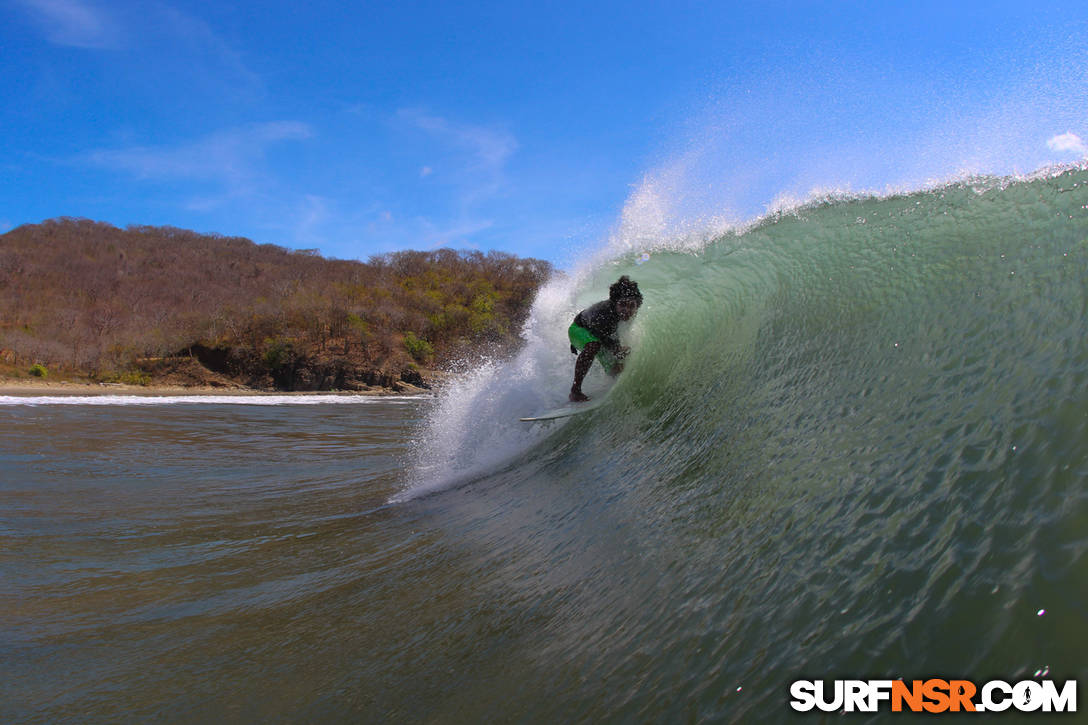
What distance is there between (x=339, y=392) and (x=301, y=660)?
42.2 meters

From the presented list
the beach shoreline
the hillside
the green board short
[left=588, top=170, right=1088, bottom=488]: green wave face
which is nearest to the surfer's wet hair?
the green board short

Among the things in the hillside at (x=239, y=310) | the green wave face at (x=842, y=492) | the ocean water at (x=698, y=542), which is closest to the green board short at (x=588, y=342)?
the ocean water at (x=698, y=542)

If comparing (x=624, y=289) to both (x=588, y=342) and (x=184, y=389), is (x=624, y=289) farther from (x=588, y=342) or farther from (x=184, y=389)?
(x=184, y=389)

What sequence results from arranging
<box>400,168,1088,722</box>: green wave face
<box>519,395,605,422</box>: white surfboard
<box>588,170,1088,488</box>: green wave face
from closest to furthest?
<box>400,168,1088,722</box>: green wave face → <box>588,170,1088,488</box>: green wave face → <box>519,395,605,422</box>: white surfboard

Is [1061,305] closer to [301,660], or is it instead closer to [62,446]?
[301,660]

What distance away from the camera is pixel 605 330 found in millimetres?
7629

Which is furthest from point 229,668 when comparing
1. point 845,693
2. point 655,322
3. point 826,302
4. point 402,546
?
point 655,322

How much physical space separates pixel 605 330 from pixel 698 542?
16.4 ft

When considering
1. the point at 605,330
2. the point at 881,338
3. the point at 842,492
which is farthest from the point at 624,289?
the point at 842,492

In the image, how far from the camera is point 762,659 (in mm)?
1812

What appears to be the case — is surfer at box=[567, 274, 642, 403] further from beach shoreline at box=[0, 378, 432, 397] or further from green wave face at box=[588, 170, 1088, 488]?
beach shoreline at box=[0, 378, 432, 397]

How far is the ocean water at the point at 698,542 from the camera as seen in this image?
5.97 ft

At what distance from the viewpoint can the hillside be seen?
44844 millimetres

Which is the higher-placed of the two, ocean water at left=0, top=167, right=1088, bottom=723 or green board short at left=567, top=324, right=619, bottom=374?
green board short at left=567, top=324, right=619, bottom=374
